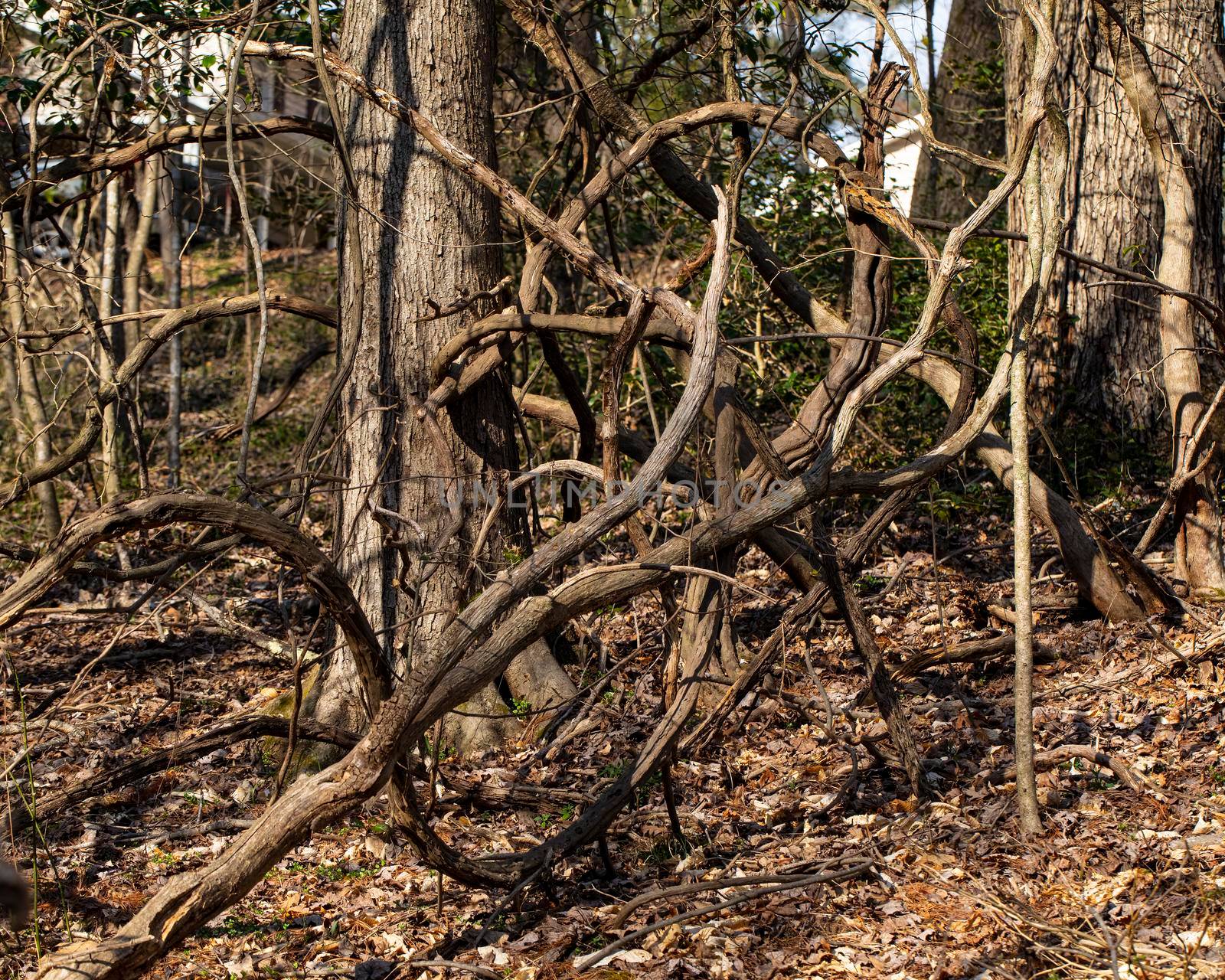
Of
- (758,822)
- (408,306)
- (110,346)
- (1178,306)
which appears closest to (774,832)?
(758,822)

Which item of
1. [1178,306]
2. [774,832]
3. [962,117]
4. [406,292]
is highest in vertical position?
[962,117]

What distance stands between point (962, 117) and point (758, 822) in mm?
8300

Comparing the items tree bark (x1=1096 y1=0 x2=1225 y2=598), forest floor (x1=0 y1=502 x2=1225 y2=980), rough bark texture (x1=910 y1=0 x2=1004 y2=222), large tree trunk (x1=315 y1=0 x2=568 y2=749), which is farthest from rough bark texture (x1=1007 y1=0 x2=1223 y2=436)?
large tree trunk (x1=315 y1=0 x2=568 y2=749)

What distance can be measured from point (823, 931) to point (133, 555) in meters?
6.46

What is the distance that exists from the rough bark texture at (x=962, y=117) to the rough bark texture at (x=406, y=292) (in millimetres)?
5813

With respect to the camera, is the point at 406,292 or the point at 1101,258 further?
the point at 1101,258

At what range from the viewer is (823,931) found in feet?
12.9

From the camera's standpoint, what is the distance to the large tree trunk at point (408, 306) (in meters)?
5.43

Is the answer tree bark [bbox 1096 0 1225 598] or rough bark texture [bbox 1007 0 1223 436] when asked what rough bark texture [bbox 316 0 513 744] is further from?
rough bark texture [bbox 1007 0 1223 436]

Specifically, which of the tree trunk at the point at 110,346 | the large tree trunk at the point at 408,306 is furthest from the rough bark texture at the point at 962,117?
the tree trunk at the point at 110,346

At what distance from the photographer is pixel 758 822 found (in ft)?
15.7

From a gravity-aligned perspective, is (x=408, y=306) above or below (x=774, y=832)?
above

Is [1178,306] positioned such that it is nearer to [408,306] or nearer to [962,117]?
[408,306]

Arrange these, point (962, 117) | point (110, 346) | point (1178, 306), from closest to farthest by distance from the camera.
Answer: point (1178, 306) < point (110, 346) < point (962, 117)
